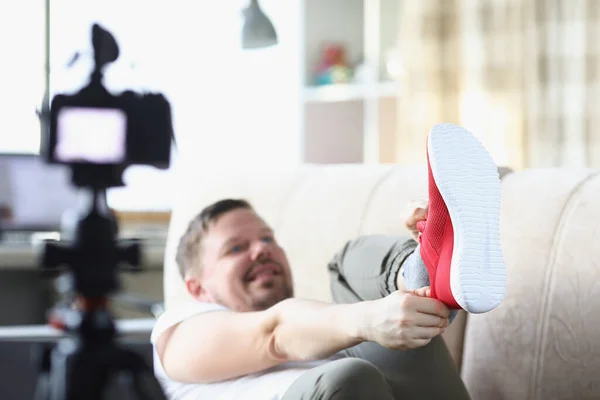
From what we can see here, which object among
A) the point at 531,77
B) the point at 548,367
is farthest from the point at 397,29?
the point at 548,367

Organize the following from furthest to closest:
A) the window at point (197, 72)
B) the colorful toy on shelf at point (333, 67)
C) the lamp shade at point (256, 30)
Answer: the colorful toy on shelf at point (333, 67), the window at point (197, 72), the lamp shade at point (256, 30)

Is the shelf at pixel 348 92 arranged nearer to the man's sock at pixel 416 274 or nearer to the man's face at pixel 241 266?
the man's face at pixel 241 266

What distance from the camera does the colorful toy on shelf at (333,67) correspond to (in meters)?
3.24

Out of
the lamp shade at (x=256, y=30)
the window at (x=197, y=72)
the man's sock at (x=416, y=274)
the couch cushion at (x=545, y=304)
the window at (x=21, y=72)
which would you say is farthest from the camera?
the window at (x=197, y=72)

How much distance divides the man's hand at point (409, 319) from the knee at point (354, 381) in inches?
1.7

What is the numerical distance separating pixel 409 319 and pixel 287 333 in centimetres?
21

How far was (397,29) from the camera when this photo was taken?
3.21 m

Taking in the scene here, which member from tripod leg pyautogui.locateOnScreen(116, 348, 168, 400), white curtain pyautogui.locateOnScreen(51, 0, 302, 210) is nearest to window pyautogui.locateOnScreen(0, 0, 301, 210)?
white curtain pyautogui.locateOnScreen(51, 0, 302, 210)

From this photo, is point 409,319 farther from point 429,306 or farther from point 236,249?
point 236,249

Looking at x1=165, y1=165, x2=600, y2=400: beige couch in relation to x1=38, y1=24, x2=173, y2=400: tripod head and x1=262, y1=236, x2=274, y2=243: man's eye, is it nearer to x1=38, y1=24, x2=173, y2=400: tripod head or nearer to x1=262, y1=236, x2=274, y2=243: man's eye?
x1=262, y1=236, x2=274, y2=243: man's eye

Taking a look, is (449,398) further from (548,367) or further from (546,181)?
(546,181)

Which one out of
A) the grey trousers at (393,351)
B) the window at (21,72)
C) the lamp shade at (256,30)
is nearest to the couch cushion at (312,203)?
the grey trousers at (393,351)

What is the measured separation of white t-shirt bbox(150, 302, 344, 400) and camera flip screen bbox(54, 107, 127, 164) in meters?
0.48

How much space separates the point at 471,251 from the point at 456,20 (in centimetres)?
204
